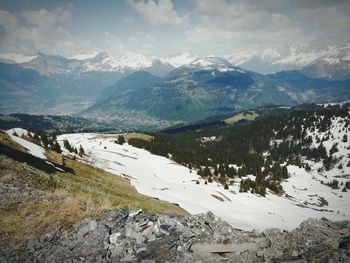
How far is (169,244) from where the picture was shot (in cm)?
1359

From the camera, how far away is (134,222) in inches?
586

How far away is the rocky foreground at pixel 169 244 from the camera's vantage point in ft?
42.0

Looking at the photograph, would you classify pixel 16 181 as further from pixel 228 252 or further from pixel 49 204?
pixel 228 252

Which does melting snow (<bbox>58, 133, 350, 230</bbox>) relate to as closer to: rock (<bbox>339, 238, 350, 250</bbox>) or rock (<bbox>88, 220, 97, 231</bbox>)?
rock (<bbox>88, 220, 97, 231</bbox>)

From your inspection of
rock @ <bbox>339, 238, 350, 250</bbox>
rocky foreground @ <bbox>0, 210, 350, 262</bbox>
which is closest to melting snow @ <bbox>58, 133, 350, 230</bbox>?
rocky foreground @ <bbox>0, 210, 350, 262</bbox>

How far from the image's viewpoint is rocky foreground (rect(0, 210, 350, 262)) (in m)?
12.8

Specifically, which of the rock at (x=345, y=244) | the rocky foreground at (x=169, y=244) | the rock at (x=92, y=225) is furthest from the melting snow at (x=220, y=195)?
the rock at (x=345, y=244)

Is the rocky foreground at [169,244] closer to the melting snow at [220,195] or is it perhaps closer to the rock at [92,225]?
the rock at [92,225]

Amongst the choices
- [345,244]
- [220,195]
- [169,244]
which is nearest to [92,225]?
[169,244]

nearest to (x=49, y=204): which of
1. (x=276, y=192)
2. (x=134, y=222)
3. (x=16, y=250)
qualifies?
(x=16, y=250)

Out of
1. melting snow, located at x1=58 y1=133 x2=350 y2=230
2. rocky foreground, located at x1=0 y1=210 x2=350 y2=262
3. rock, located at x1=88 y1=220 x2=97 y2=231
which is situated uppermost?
rock, located at x1=88 y1=220 x2=97 y2=231

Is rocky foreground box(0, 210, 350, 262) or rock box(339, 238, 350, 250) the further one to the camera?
rocky foreground box(0, 210, 350, 262)

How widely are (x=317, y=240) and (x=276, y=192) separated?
148209 millimetres

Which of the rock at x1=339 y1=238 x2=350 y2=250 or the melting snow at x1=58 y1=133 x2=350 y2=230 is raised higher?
the rock at x1=339 y1=238 x2=350 y2=250
